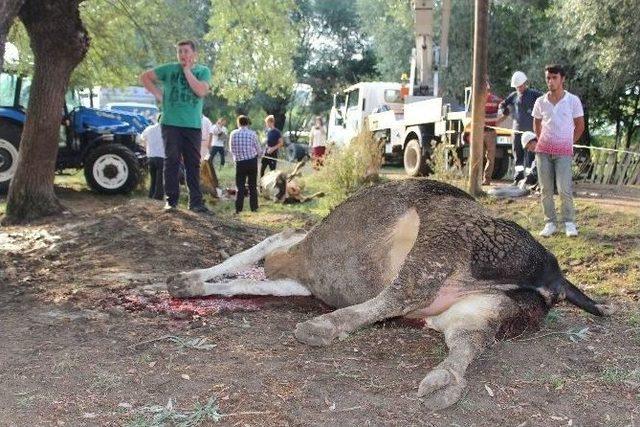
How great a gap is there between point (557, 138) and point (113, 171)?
8952mm

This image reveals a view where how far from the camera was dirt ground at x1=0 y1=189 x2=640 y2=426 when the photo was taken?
9.49 ft

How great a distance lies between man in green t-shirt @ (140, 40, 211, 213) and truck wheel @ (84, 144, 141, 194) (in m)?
6.00

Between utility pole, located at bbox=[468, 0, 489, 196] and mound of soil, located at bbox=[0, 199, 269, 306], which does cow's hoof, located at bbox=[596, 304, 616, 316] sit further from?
utility pole, located at bbox=[468, 0, 489, 196]

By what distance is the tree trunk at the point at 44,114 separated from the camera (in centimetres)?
782

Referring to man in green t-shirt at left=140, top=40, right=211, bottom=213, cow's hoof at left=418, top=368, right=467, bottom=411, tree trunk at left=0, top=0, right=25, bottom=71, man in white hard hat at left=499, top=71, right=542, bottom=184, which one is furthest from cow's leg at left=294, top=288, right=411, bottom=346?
man in white hard hat at left=499, top=71, right=542, bottom=184

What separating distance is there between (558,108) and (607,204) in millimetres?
2621

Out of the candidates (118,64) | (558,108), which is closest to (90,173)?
(118,64)

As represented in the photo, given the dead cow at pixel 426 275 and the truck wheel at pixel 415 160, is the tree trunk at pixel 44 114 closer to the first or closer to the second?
the dead cow at pixel 426 275

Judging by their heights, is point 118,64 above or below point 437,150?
above

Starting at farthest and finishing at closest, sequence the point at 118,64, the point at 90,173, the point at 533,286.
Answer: the point at 90,173
the point at 118,64
the point at 533,286

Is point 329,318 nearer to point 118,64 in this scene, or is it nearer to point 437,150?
point 437,150

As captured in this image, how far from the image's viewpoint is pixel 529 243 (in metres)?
3.77

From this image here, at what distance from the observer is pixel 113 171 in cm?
1334

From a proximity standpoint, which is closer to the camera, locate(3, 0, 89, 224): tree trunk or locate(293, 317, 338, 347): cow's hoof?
locate(293, 317, 338, 347): cow's hoof
